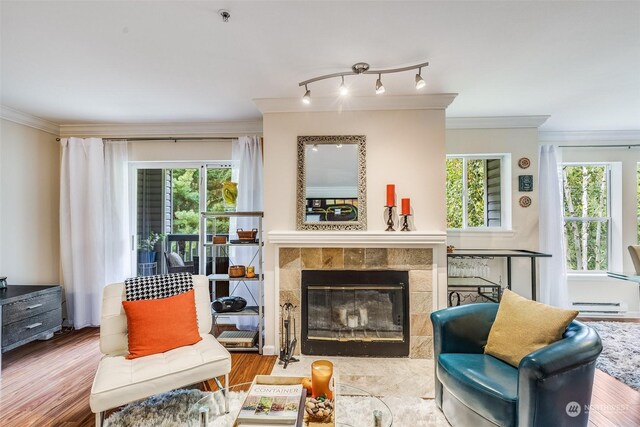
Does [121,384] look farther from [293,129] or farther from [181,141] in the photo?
[181,141]

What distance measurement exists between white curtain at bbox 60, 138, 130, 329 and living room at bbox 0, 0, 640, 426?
0.9 inches

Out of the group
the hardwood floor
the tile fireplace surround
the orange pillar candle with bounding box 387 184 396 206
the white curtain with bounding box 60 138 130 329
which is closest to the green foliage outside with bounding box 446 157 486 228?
the tile fireplace surround

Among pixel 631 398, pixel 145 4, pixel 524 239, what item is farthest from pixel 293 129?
pixel 631 398

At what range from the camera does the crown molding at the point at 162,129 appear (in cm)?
373

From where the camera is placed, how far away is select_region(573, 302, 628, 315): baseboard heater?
396cm

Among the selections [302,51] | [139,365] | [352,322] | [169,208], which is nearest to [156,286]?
[139,365]

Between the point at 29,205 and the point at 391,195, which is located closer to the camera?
the point at 391,195

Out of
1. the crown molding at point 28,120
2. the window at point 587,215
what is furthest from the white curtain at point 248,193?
the window at point 587,215

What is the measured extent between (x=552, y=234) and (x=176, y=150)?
4.73 m

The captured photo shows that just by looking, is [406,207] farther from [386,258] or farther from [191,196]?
[191,196]

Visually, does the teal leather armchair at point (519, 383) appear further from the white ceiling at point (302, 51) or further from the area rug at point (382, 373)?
the white ceiling at point (302, 51)

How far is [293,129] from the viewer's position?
3.01 metres

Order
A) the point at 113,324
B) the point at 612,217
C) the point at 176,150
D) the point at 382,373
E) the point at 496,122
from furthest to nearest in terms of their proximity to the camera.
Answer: the point at 612,217 → the point at 176,150 → the point at 496,122 → the point at 382,373 → the point at 113,324

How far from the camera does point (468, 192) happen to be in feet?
12.7
